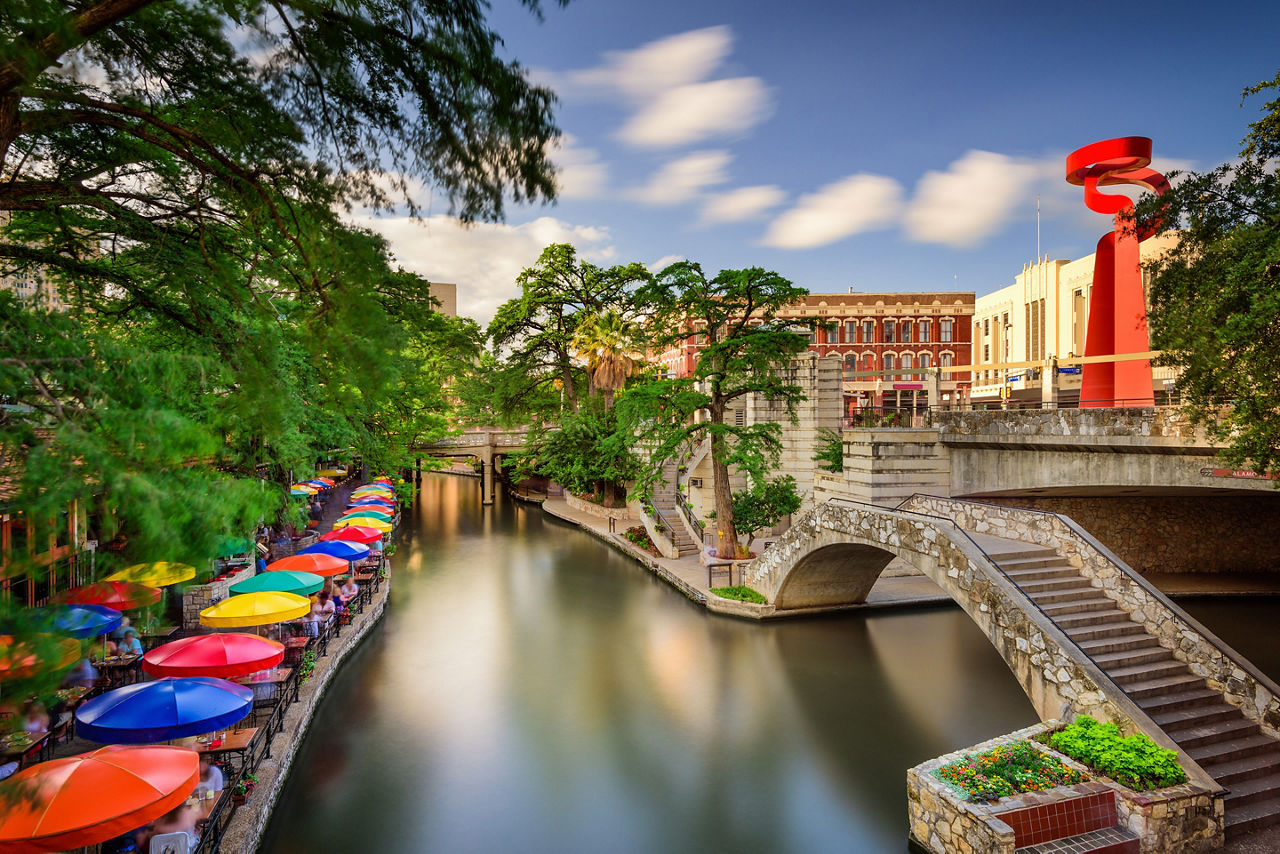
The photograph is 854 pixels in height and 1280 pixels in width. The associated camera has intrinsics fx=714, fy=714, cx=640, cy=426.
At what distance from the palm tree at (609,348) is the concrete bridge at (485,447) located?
1292 cm

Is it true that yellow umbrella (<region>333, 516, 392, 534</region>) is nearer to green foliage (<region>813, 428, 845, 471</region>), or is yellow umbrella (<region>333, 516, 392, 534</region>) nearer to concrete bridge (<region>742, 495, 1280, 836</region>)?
green foliage (<region>813, 428, 845, 471</region>)

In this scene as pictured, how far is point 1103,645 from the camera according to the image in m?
11.4

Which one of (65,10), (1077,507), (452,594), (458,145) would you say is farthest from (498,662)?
(1077,507)

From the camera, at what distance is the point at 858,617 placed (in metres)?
20.1

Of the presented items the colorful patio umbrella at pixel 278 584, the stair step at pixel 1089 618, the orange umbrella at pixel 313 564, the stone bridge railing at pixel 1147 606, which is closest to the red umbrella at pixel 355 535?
the orange umbrella at pixel 313 564

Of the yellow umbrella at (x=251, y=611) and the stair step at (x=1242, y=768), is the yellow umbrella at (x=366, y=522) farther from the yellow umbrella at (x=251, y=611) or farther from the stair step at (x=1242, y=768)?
the stair step at (x=1242, y=768)

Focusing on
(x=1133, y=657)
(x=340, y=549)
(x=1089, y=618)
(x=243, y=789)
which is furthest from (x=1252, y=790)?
(x=340, y=549)

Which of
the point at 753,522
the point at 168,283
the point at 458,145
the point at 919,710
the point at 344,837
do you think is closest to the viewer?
the point at 458,145

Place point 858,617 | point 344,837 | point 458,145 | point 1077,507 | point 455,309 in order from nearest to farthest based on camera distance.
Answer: point 458,145 → point 344,837 → point 858,617 → point 1077,507 → point 455,309

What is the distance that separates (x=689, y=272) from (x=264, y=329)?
15773mm

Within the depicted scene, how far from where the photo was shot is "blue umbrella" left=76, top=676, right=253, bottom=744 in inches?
352

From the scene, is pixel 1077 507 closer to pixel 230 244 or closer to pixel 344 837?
pixel 344 837

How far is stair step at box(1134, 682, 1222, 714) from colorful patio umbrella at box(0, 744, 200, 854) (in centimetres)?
1263

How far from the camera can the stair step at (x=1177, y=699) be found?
1047cm
